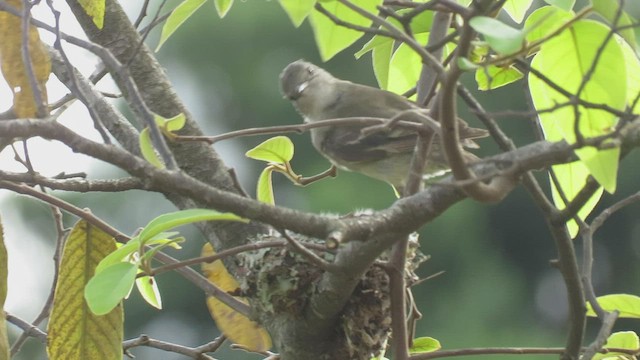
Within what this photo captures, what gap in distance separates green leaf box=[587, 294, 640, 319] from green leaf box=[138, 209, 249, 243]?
0.66 m

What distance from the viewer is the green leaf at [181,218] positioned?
3.27ft

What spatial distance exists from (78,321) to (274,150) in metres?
0.39

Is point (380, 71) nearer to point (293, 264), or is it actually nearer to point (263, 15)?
point (293, 264)

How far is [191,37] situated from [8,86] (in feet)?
15.3

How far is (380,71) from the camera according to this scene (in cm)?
149

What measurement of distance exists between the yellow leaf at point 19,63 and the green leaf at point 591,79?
2.12ft

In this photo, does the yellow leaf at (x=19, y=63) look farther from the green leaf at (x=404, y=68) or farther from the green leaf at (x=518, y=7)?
the green leaf at (x=518, y=7)

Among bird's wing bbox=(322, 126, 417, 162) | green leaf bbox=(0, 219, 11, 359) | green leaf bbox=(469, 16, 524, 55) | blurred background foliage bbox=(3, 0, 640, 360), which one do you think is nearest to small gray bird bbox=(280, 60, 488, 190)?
bird's wing bbox=(322, 126, 417, 162)

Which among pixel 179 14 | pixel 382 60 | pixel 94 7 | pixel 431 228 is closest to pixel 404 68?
pixel 382 60

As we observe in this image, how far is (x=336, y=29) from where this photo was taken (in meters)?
1.11

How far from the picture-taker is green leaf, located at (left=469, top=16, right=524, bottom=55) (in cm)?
84

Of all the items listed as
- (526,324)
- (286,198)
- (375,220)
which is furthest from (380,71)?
(526,324)

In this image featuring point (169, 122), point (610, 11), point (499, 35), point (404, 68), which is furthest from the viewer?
point (404, 68)

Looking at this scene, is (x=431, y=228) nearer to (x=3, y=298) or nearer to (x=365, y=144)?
(x=365, y=144)
